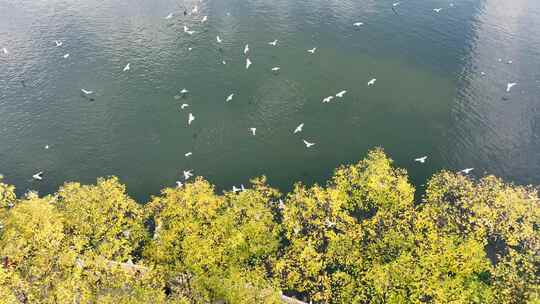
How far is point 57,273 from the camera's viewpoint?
179 feet

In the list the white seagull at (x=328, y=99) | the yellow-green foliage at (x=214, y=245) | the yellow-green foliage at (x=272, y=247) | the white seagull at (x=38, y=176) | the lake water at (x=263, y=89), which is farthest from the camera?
the white seagull at (x=328, y=99)

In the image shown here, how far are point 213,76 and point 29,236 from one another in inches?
2843

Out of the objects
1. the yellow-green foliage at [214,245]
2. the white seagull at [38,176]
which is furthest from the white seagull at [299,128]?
the white seagull at [38,176]

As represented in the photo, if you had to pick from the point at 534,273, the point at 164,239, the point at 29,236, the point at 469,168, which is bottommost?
the point at 469,168

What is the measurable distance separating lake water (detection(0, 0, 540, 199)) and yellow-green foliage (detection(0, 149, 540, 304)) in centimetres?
1981

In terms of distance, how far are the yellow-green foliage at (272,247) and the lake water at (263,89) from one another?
65.0 feet

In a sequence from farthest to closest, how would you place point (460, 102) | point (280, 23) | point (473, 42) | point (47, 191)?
1. point (280, 23)
2. point (473, 42)
3. point (460, 102)
4. point (47, 191)

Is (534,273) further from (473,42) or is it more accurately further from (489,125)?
(473,42)

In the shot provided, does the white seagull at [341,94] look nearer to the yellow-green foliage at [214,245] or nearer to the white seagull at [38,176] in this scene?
the yellow-green foliage at [214,245]

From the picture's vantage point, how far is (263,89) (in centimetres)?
11469

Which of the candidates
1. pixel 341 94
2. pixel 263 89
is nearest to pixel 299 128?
pixel 341 94

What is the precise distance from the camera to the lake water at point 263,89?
95.1 metres

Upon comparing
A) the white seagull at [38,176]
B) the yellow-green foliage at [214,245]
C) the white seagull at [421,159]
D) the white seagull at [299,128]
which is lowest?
the white seagull at [421,159]

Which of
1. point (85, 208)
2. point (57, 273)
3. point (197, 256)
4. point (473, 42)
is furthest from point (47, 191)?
point (473, 42)
